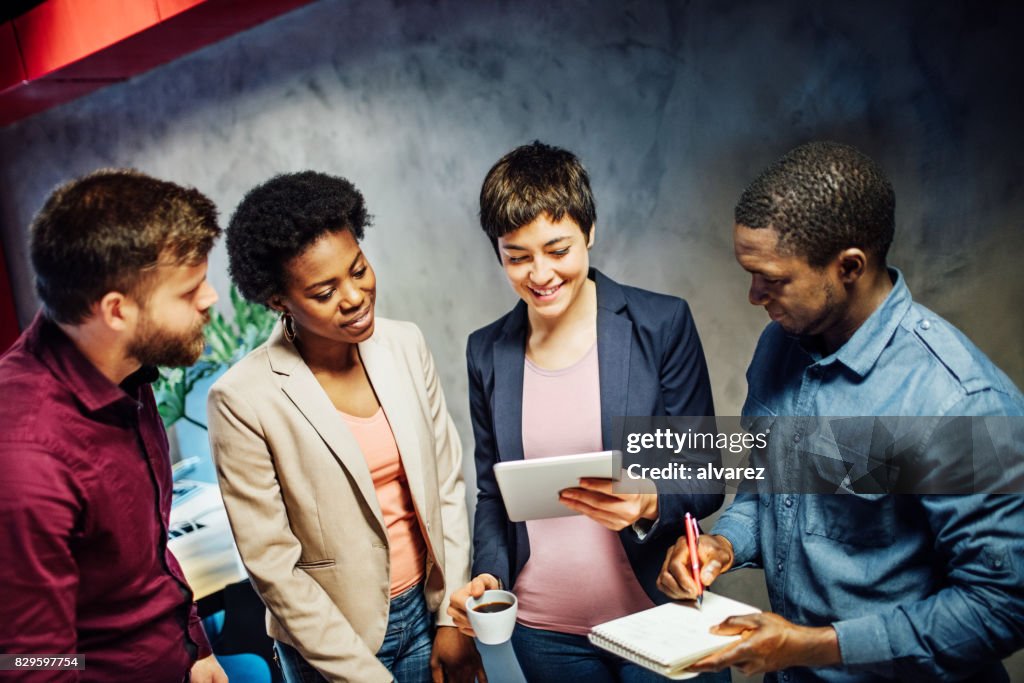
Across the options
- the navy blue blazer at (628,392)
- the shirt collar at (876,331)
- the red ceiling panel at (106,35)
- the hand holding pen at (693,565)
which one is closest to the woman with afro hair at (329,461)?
the navy blue blazer at (628,392)

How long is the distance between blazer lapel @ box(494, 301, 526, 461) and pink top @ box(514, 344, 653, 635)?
0.02 meters

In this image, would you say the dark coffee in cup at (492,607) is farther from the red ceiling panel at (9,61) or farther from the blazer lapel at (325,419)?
the red ceiling panel at (9,61)

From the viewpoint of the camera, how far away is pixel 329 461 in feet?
5.58

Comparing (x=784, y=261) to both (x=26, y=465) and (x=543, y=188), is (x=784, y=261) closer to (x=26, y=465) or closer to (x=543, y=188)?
(x=543, y=188)

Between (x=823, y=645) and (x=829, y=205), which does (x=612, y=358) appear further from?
(x=823, y=645)

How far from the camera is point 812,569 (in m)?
1.35

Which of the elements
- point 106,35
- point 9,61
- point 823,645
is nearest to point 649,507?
point 823,645

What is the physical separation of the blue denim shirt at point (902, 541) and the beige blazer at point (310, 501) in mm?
887

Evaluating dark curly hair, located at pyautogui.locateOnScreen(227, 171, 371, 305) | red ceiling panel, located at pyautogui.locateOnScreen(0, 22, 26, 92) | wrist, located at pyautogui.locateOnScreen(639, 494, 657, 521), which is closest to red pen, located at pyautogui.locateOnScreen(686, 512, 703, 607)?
wrist, located at pyautogui.locateOnScreen(639, 494, 657, 521)

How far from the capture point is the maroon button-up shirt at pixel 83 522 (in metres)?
1.21

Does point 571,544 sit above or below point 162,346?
below

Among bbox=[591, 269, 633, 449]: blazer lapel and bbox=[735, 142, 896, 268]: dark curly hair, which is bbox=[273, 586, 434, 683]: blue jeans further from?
bbox=[735, 142, 896, 268]: dark curly hair

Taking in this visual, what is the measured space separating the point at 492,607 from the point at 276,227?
0.96 m

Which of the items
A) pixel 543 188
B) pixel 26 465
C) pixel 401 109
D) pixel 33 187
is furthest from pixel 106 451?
pixel 33 187
